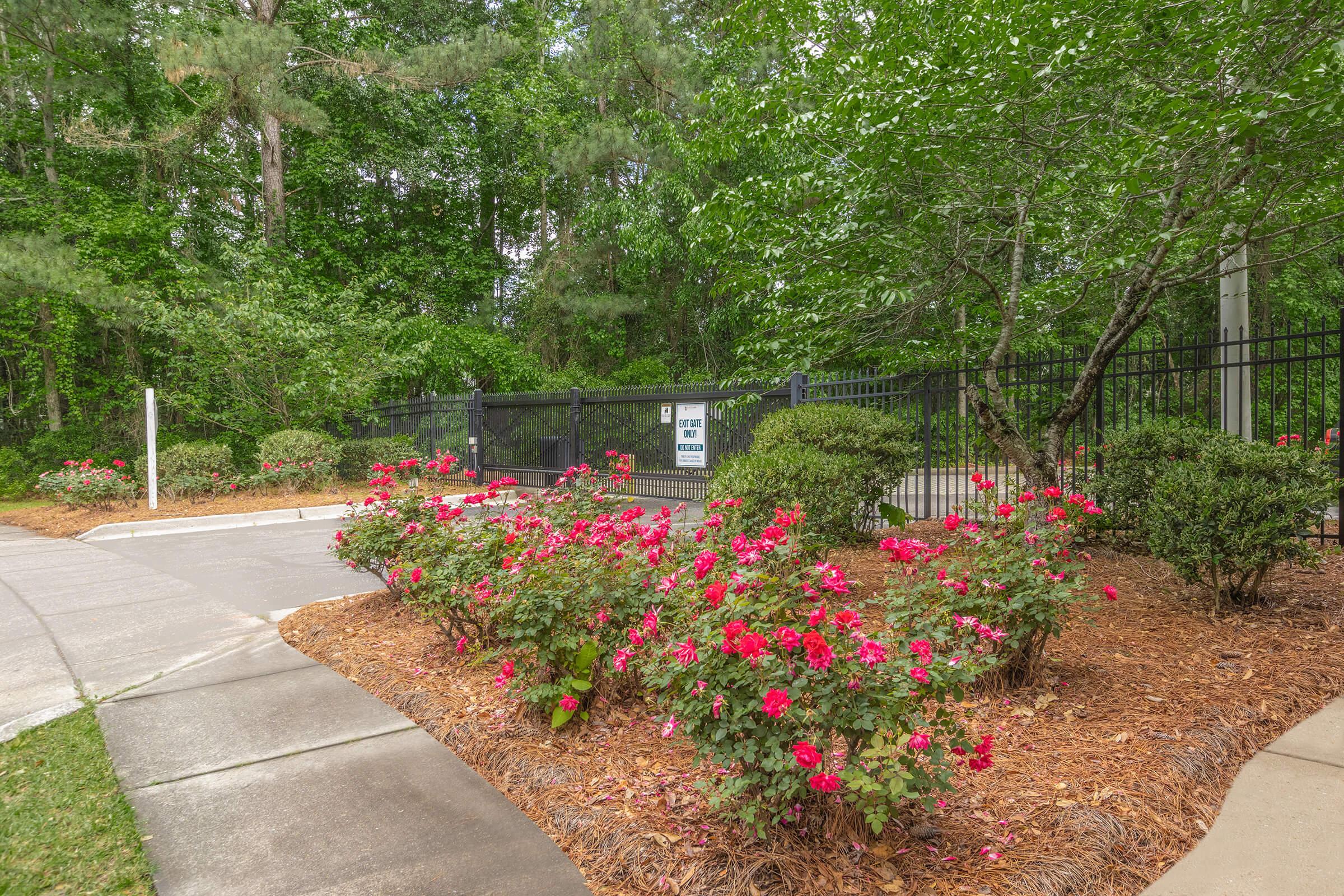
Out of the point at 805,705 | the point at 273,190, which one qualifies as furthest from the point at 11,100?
the point at 805,705

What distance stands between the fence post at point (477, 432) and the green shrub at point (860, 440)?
10900 mm

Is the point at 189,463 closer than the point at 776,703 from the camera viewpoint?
No

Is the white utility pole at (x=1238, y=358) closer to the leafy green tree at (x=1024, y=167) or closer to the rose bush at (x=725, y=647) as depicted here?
the leafy green tree at (x=1024, y=167)

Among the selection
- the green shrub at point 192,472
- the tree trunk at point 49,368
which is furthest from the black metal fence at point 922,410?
the tree trunk at point 49,368

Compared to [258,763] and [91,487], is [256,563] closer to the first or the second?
[258,763]

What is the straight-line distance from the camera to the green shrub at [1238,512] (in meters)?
4.29

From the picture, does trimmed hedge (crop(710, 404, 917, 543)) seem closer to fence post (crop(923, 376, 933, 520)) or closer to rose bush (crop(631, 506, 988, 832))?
fence post (crop(923, 376, 933, 520))

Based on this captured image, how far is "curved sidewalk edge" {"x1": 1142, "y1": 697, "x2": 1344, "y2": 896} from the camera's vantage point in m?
2.25

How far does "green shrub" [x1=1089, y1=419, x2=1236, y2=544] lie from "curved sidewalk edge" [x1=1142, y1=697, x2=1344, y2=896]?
3174 millimetres

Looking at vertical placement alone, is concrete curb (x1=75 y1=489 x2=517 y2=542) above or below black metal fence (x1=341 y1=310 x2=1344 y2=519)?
below

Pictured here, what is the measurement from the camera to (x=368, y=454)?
53.3 feet

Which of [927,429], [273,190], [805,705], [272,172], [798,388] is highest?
[272,172]

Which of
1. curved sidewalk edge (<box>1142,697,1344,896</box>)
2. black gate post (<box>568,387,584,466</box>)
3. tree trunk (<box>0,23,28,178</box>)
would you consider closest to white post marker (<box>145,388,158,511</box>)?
black gate post (<box>568,387,584,466</box>)

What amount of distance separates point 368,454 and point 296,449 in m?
2.15
